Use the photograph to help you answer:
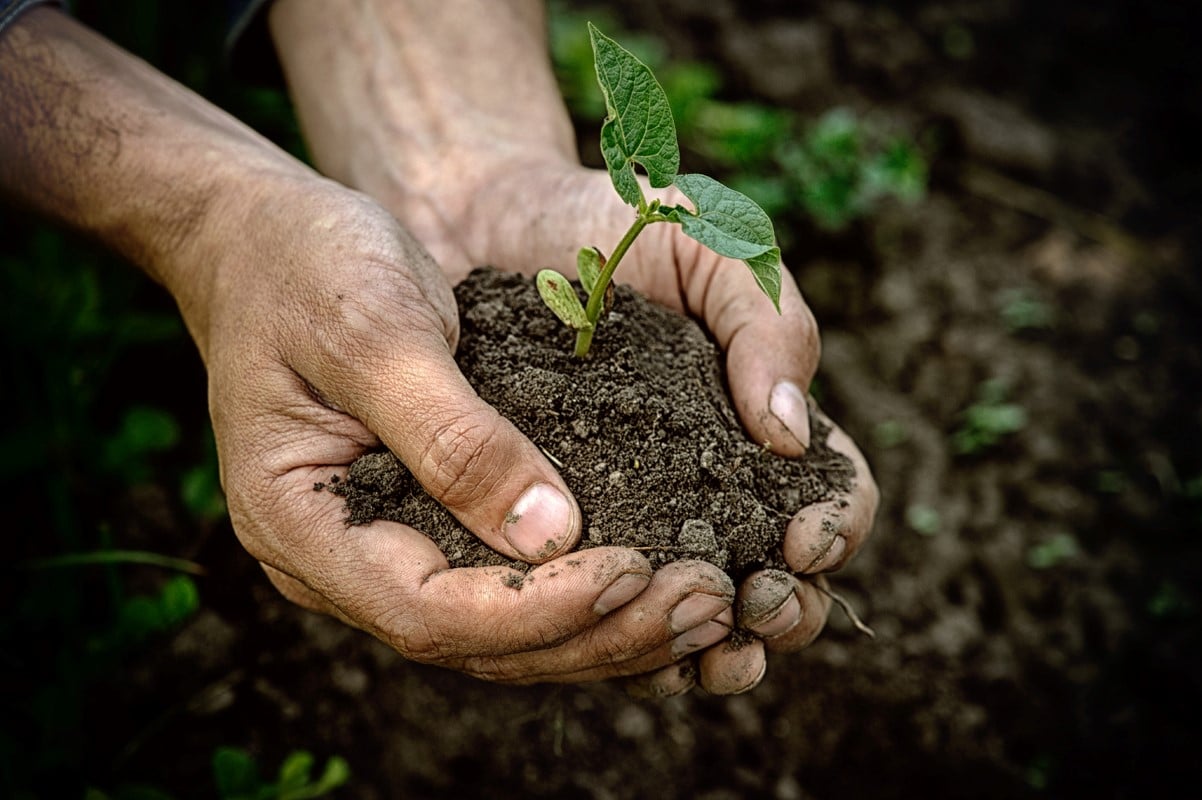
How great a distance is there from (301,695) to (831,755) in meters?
1.31

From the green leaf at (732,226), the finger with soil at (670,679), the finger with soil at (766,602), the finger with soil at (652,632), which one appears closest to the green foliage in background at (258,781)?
the finger with soil at (652,632)

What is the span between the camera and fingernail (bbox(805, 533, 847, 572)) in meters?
1.48

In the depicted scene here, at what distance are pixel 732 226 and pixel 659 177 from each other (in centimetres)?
15

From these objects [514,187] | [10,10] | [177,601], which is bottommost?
[177,601]

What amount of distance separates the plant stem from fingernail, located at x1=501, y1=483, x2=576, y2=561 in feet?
1.01

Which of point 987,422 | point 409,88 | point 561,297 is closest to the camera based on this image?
point 561,297

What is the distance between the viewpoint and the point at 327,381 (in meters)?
1.43

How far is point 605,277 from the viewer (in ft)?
4.60

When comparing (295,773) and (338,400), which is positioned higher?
(338,400)

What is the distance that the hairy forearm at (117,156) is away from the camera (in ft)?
5.56

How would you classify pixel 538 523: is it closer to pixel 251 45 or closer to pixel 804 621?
pixel 804 621

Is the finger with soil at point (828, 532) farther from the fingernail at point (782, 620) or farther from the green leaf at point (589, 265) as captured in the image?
the green leaf at point (589, 265)

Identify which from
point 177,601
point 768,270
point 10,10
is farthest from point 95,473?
point 768,270

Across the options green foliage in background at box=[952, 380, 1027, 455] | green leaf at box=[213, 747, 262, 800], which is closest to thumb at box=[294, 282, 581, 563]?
green leaf at box=[213, 747, 262, 800]
